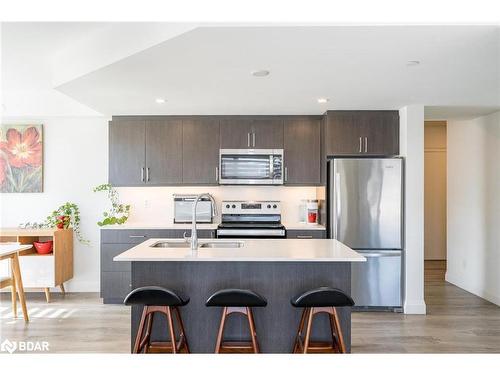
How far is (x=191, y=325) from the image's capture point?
3182 millimetres

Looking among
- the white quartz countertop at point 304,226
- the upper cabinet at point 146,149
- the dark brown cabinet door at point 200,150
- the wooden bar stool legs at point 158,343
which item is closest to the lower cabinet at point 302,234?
the white quartz countertop at point 304,226

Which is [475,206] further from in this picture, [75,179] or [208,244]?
[75,179]

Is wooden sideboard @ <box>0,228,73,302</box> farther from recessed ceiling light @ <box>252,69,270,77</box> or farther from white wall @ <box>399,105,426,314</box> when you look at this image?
white wall @ <box>399,105,426,314</box>

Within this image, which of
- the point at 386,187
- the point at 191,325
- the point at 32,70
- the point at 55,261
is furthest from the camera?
the point at 55,261

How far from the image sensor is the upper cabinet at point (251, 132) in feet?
17.3

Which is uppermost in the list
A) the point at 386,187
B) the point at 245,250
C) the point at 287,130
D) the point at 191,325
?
the point at 287,130

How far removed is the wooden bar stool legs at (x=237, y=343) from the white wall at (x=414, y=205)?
2.37 meters

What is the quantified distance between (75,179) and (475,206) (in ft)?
17.4

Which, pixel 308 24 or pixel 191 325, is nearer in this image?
pixel 308 24

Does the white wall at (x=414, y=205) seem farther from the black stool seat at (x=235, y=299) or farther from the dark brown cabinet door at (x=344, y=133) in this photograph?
the black stool seat at (x=235, y=299)

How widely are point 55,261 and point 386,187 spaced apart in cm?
399

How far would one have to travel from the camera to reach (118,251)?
5012mm

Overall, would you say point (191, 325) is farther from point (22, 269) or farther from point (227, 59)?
point (22, 269)

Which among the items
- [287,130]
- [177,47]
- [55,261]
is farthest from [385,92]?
[55,261]
